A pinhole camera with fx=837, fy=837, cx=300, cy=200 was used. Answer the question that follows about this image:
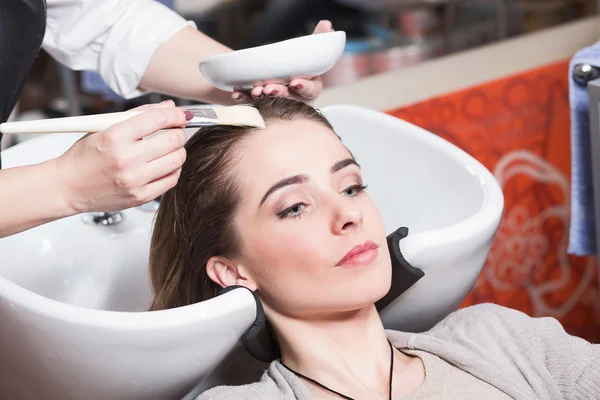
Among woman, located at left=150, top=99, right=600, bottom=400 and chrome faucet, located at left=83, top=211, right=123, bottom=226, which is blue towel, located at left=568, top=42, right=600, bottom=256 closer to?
woman, located at left=150, top=99, right=600, bottom=400

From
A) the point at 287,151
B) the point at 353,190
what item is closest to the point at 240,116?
the point at 287,151

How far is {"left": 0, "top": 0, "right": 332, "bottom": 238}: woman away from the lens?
2.99 feet

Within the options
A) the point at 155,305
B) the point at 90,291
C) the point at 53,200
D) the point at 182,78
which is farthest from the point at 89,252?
the point at 53,200

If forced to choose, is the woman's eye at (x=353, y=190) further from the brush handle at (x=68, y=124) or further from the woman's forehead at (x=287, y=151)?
the brush handle at (x=68, y=124)

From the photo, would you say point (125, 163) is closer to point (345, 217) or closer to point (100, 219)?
point (345, 217)

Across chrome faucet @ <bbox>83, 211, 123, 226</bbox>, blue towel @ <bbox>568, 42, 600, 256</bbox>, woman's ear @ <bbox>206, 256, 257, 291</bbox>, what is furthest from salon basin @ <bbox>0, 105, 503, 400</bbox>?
blue towel @ <bbox>568, 42, 600, 256</bbox>

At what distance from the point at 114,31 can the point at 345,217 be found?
0.58 metres

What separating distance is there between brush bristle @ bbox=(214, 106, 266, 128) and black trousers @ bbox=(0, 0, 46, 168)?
34cm

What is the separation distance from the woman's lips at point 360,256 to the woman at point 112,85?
0.84 ft

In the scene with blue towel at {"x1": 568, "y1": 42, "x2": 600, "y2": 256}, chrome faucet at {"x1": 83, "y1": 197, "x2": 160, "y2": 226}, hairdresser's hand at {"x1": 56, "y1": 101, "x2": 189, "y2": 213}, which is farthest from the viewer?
blue towel at {"x1": 568, "y1": 42, "x2": 600, "y2": 256}

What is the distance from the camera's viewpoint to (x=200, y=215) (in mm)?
1179

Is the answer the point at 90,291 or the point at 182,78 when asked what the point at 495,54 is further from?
the point at 90,291

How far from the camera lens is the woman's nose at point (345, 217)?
42.1 inches

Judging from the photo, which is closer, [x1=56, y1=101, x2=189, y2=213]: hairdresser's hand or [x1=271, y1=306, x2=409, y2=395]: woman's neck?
[x1=56, y1=101, x2=189, y2=213]: hairdresser's hand
